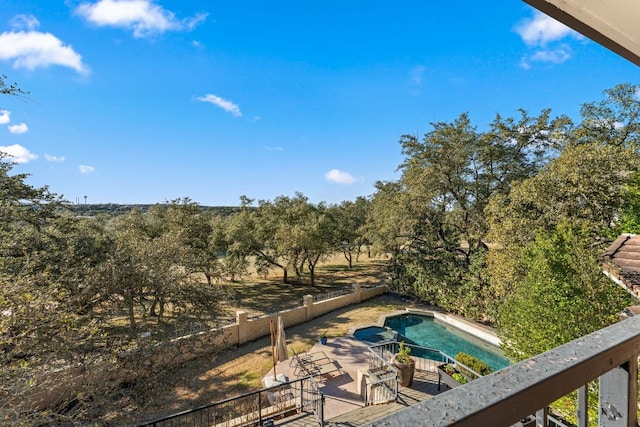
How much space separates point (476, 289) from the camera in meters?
13.1

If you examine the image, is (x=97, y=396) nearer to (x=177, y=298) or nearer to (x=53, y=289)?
(x=53, y=289)

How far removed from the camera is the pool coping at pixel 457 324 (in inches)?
466

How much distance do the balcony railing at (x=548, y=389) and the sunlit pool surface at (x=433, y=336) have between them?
11207 mm

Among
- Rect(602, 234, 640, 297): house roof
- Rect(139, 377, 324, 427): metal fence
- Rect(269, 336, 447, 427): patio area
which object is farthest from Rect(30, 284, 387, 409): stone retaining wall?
Rect(602, 234, 640, 297): house roof

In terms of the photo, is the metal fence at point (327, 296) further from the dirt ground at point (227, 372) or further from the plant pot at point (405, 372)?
the plant pot at point (405, 372)

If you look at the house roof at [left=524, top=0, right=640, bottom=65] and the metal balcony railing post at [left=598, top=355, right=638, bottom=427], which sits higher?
the house roof at [left=524, top=0, right=640, bottom=65]

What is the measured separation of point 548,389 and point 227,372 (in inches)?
424

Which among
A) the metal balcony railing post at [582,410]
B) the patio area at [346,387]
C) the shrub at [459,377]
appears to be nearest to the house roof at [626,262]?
the patio area at [346,387]

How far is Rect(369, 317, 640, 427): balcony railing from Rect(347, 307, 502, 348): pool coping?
12.2 m

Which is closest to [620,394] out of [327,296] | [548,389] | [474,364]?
[548,389]

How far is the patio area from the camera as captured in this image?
6.83m

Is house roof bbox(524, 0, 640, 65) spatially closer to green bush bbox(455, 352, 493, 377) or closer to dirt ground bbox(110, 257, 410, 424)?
dirt ground bbox(110, 257, 410, 424)

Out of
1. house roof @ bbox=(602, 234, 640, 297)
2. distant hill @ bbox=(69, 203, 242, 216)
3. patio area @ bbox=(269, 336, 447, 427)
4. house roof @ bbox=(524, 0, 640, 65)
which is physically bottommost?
patio area @ bbox=(269, 336, 447, 427)

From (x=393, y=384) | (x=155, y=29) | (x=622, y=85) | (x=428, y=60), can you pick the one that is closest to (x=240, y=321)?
(x=393, y=384)
